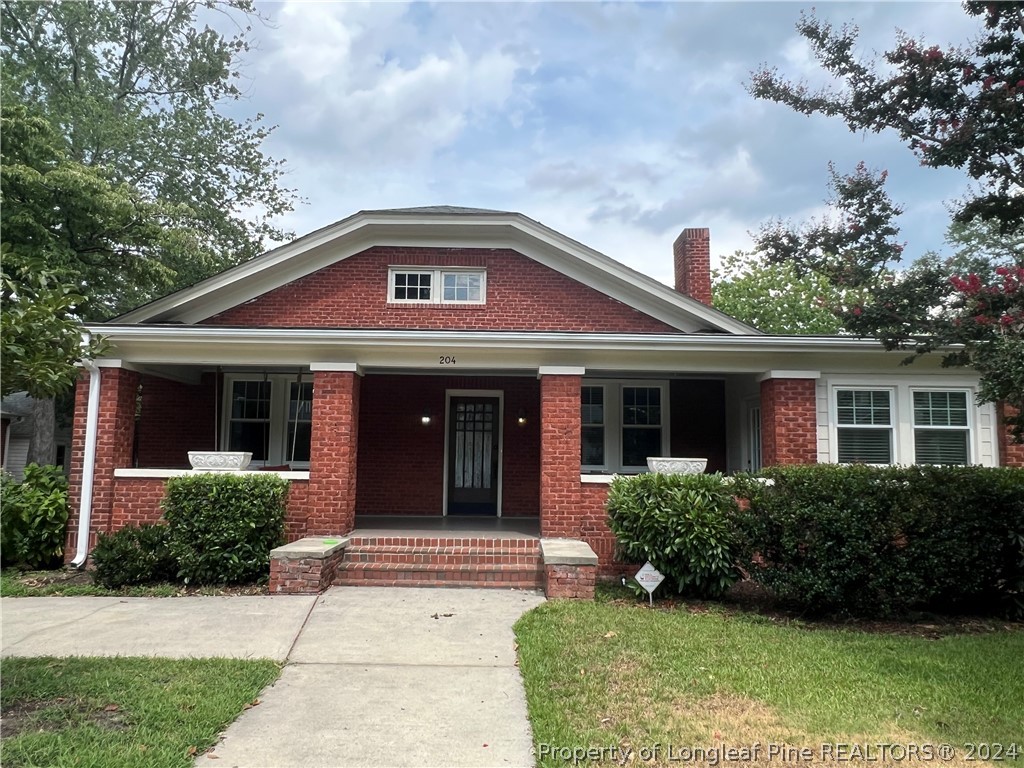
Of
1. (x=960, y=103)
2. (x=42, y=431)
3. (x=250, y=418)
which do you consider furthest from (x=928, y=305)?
(x=42, y=431)

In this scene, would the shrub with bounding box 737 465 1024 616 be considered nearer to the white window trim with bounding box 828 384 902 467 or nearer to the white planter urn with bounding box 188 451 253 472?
the white window trim with bounding box 828 384 902 467

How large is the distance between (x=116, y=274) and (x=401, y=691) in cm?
1369

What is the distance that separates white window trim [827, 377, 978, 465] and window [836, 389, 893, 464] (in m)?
0.06

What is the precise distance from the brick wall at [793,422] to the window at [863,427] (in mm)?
512

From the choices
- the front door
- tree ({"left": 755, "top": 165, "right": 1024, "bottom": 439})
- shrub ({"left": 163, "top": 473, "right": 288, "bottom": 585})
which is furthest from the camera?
the front door

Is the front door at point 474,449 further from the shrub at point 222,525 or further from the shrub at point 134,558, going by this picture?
the shrub at point 134,558

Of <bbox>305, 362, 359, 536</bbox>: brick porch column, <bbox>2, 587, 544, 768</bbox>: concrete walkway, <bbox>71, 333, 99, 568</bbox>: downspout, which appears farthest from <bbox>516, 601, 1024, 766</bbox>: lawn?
<bbox>71, 333, 99, 568</bbox>: downspout

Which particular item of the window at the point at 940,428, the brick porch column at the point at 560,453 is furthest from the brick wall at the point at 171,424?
the window at the point at 940,428

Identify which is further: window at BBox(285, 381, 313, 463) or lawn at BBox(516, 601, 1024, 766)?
window at BBox(285, 381, 313, 463)

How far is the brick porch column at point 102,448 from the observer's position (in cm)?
917

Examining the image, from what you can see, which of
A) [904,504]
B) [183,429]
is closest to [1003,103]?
[904,504]

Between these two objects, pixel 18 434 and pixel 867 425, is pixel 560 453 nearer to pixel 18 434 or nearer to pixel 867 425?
pixel 867 425

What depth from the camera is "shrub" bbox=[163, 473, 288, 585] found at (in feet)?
26.6

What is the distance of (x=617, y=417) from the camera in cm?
1191
